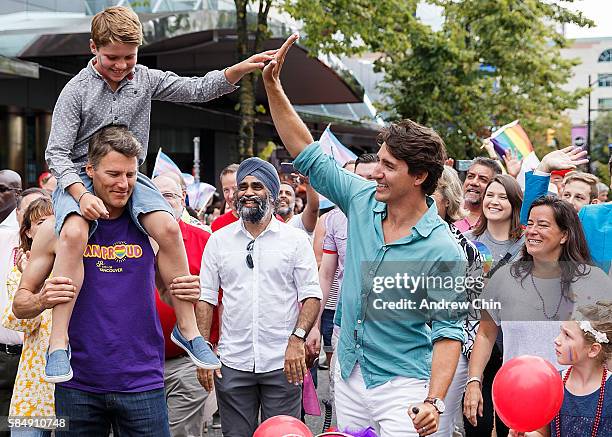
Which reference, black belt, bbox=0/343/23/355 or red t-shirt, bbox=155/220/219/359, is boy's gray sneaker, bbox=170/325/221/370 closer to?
red t-shirt, bbox=155/220/219/359

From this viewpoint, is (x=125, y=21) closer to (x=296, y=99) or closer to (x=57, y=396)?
(x=57, y=396)

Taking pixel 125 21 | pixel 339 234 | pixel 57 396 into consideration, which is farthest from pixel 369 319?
pixel 339 234

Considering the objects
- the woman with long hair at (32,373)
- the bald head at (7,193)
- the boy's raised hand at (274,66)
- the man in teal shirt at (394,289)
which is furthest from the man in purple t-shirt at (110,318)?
the bald head at (7,193)

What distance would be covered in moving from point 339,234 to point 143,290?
3.30m

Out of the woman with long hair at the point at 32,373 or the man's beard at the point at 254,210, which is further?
the man's beard at the point at 254,210

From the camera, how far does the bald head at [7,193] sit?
Result: 7.73 meters

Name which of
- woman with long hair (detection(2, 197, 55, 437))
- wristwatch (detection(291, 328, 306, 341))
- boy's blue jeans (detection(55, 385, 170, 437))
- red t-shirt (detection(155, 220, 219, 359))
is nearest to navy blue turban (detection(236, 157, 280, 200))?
red t-shirt (detection(155, 220, 219, 359))

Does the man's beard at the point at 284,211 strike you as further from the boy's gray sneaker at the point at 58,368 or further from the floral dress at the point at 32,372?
the boy's gray sneaker at the point at 58,368

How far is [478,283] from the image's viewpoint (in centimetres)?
512

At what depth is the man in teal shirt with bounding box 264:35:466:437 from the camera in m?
4.12

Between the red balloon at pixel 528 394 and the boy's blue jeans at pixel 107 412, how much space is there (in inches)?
65.0

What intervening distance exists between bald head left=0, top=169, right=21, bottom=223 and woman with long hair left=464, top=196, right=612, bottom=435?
4.46 meters

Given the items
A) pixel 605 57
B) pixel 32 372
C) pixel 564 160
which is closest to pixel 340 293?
pixel 564 160

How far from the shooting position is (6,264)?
19.4ft
